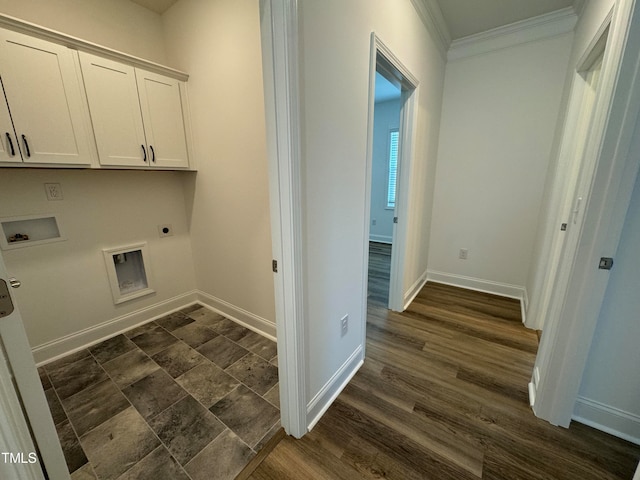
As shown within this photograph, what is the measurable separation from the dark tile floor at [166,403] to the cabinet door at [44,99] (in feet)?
4.90

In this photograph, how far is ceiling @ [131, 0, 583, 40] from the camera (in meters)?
2.15

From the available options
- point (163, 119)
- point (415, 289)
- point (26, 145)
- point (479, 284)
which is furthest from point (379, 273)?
point (26, 145)

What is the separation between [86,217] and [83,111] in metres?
0.79

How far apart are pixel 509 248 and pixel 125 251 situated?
391cm

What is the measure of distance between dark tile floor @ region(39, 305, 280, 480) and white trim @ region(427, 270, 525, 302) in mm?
2388

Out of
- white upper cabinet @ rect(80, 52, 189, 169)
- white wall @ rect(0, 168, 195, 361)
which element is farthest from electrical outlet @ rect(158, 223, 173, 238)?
white upper cabinet @ rect(80, 52, 189, 169)

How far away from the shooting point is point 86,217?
203 cm

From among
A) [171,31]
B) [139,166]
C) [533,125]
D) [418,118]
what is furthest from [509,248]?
[171,31]

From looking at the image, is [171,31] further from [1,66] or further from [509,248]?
[509,248]

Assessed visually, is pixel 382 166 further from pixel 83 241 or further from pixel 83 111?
pixel 83 241

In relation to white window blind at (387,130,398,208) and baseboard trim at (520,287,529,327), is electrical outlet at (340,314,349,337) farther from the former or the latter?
white window blind at (387,130,398,208)

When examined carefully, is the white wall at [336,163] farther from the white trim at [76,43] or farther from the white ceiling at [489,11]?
the white trim at [76,43]

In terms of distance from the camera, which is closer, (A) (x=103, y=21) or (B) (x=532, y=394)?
(B) (x=532, y=394)

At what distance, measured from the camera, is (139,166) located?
2.06m
